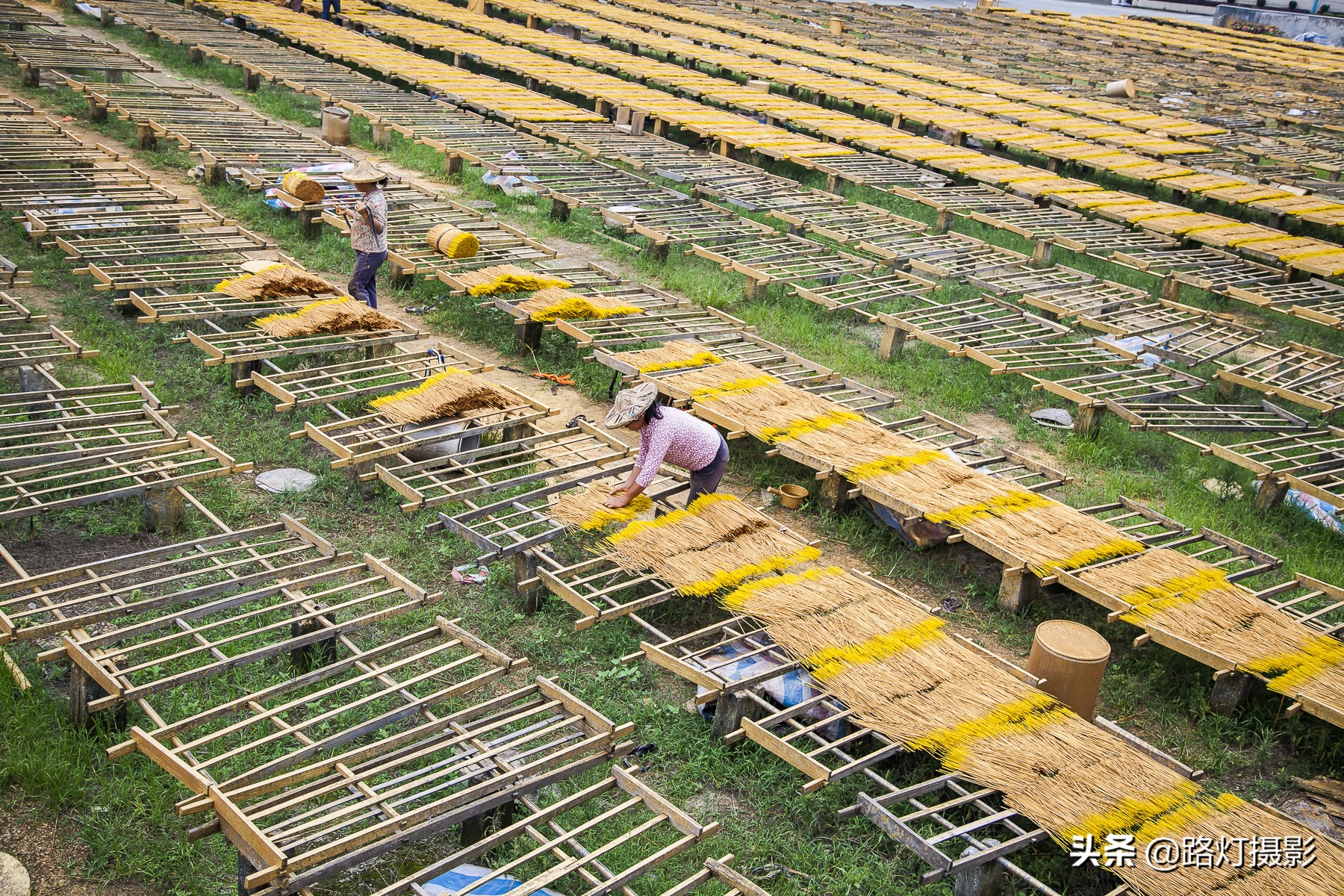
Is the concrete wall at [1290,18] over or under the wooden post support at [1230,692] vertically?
over

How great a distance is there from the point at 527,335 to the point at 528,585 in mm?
4373


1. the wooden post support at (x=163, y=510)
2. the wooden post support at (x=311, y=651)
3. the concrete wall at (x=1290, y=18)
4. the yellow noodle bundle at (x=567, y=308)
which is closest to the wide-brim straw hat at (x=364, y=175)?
the yellow noodle bundle at (x=567, y=308)

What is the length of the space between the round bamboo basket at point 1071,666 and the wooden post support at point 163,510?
232 inches

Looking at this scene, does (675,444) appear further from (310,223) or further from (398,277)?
(310,223)

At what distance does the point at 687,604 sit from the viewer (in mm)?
7664

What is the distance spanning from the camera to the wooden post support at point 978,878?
5496mm

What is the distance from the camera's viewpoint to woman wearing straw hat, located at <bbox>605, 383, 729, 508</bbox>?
755cm

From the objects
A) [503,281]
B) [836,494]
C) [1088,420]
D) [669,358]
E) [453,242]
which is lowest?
[836,494]

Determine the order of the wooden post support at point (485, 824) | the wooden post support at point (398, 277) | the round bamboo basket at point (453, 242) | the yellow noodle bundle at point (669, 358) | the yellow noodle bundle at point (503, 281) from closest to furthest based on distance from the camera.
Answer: the wooden post support at point (485, 824) < the yellow noodle bundle at point (669, 358) < the yellow noodle bundle at point (503, 281) < the round bamboo basket at point (453, 242) < the wooden post support at point (398, 277)

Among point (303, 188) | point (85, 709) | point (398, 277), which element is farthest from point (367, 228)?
point (85, 709)

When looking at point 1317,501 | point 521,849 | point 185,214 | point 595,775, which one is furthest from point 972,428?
point 185,214

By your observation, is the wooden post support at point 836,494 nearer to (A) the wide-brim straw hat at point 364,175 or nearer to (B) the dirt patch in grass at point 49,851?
(A) the wide-brim straw hat at point 364,175

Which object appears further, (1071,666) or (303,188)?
(303,188)

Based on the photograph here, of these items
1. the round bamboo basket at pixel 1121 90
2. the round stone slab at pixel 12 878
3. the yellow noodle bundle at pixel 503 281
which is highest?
the round bamboo basket at pixel 1121 90
